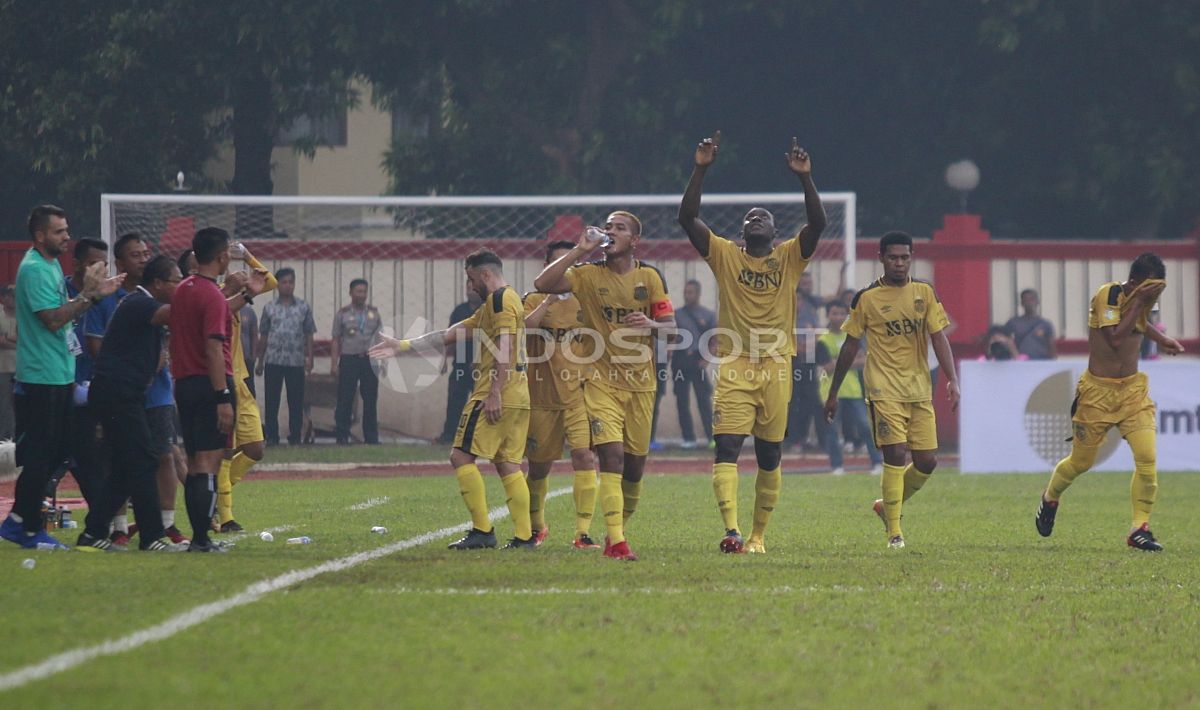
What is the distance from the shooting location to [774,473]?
1086cm

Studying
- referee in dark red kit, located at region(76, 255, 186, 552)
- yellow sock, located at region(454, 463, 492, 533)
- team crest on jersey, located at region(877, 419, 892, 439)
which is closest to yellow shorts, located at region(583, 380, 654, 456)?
yellow sock, located at region(454, 463, 492, 533)

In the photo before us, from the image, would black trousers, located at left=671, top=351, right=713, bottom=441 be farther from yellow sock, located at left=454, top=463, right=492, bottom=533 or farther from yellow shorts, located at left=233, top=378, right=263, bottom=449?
yellow sock, located at left=454, top=463, right=492, bottom=533

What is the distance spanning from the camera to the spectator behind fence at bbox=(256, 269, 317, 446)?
70.5 ft

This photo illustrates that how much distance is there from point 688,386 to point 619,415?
12.6m

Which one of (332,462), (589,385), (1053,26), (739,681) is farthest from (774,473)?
(1053,26)

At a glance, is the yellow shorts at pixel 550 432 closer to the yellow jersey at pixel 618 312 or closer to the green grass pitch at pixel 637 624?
the yellow jersey at pixel 618 312

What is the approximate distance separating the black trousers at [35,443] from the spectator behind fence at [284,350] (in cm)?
1079

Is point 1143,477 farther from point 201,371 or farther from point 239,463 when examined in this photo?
point 239,463

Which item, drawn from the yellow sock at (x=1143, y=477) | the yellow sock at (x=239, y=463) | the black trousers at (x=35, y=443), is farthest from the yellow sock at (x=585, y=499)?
the yellow sock at (x=1143, y=477)

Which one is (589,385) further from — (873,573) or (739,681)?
(739,681)

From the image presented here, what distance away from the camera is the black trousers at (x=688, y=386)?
75.4 feet

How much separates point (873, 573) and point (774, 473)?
4.90ft

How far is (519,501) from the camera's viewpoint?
1078 centimetres

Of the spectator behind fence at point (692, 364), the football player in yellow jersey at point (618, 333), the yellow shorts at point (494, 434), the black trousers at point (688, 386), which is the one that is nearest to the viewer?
the football player in yellow jersey at point (618, 333)
